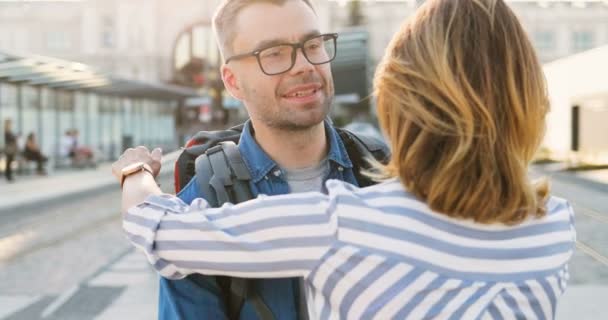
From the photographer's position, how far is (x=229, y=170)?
5.62 ft

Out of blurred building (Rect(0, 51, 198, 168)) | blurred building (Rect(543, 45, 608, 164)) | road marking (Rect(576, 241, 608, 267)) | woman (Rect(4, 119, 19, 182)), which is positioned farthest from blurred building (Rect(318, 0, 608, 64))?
road marking (Rect(576, 241, 608, 267))

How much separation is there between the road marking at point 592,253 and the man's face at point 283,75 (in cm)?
617

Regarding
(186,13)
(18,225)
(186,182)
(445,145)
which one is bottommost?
(18,225)

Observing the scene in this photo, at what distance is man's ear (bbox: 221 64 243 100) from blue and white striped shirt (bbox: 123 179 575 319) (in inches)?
23.2

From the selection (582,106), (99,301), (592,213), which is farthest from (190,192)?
(582,106)

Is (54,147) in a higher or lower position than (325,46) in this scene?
lower

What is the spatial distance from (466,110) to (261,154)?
663mm

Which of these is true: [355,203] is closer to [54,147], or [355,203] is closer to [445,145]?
[445,145]

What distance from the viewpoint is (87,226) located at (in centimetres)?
1085

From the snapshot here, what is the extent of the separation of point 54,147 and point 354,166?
24367 millimetres

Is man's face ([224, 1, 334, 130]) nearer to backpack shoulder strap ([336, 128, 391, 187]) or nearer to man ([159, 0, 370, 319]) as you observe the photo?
man ([159, 0, 370, 319])

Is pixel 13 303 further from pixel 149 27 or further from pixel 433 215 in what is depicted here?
pixel 149 27

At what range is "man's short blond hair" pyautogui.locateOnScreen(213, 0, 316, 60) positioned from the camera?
1780mm

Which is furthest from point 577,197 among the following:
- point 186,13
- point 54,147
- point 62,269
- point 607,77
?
point 186,13
